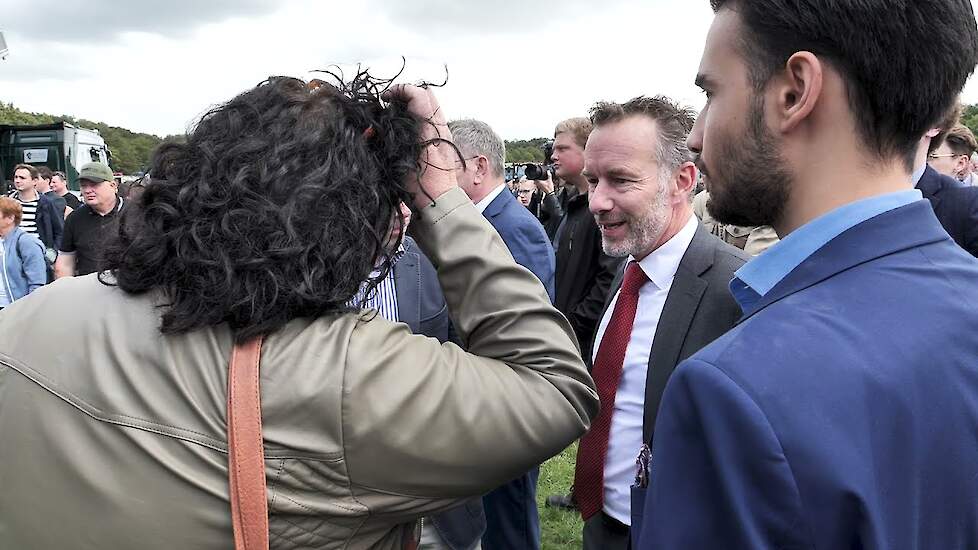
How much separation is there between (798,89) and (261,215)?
87 centimetres

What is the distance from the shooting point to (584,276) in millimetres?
4598

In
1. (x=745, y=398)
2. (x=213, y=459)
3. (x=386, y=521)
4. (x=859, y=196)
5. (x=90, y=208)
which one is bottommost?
(x=90, y=208)

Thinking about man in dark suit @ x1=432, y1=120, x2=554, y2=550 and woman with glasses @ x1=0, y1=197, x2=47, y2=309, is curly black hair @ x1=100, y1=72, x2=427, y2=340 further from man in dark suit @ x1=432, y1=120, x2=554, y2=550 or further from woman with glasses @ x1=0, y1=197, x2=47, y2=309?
woman with glasses @ x1=0, y1=197, x2=47, y2=309

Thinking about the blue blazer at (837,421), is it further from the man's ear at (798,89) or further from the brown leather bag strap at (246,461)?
the brown leather bag strap at (246,461)

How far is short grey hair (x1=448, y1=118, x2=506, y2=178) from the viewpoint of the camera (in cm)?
426

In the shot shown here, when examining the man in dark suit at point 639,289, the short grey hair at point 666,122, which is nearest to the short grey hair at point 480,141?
the man in dark suit at point 639,289

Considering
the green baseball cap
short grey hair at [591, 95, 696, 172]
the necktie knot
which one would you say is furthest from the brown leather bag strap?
the green baseball cap

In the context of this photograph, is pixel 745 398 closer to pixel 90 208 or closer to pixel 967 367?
pixel 967 367

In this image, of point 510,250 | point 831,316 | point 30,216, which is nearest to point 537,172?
point 510,250

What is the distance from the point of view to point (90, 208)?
20.9 ft

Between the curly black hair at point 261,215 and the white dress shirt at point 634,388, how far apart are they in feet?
4.17

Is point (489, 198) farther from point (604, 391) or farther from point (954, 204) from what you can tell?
point (954, 204)

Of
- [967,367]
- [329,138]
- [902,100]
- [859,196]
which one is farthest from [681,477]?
[329,138]

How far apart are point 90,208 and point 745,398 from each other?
6877 millimetres
